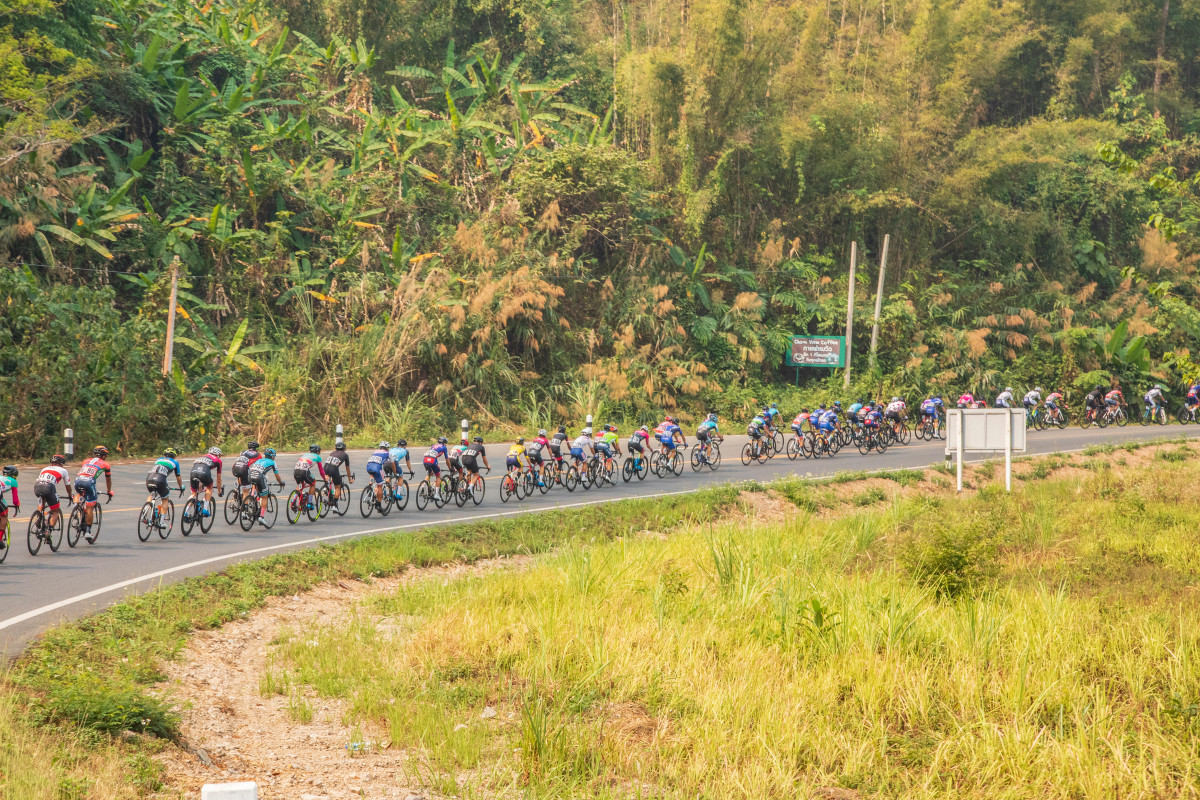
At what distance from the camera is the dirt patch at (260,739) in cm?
700

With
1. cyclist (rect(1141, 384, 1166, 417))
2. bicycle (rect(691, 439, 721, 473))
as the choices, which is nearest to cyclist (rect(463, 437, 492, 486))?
bicycle (rect(691, 439, 721, 473))

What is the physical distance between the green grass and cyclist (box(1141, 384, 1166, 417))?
27.4 m

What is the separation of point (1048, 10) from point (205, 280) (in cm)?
4036

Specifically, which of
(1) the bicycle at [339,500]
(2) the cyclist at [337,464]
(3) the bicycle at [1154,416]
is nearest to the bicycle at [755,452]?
(1) the bicycle at [339,500]

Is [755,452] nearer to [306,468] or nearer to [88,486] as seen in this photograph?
[306,468]

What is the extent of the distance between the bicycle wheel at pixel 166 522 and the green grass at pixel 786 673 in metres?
4.82

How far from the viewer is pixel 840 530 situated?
51.7 ft

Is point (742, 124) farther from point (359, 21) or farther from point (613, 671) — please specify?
point (613, 671)

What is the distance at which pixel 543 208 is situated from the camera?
3650cm

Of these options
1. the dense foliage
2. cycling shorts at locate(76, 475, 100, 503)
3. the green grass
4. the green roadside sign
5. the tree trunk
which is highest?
the tree trunk

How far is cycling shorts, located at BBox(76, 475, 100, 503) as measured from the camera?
47.7 feet

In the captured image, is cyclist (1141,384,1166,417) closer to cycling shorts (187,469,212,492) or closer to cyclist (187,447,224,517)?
cyclist (187,447,224,517)

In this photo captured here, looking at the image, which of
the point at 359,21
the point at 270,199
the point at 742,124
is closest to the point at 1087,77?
the point at 742,124

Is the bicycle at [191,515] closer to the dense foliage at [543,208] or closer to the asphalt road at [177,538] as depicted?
the asphalt road at [177,538]
